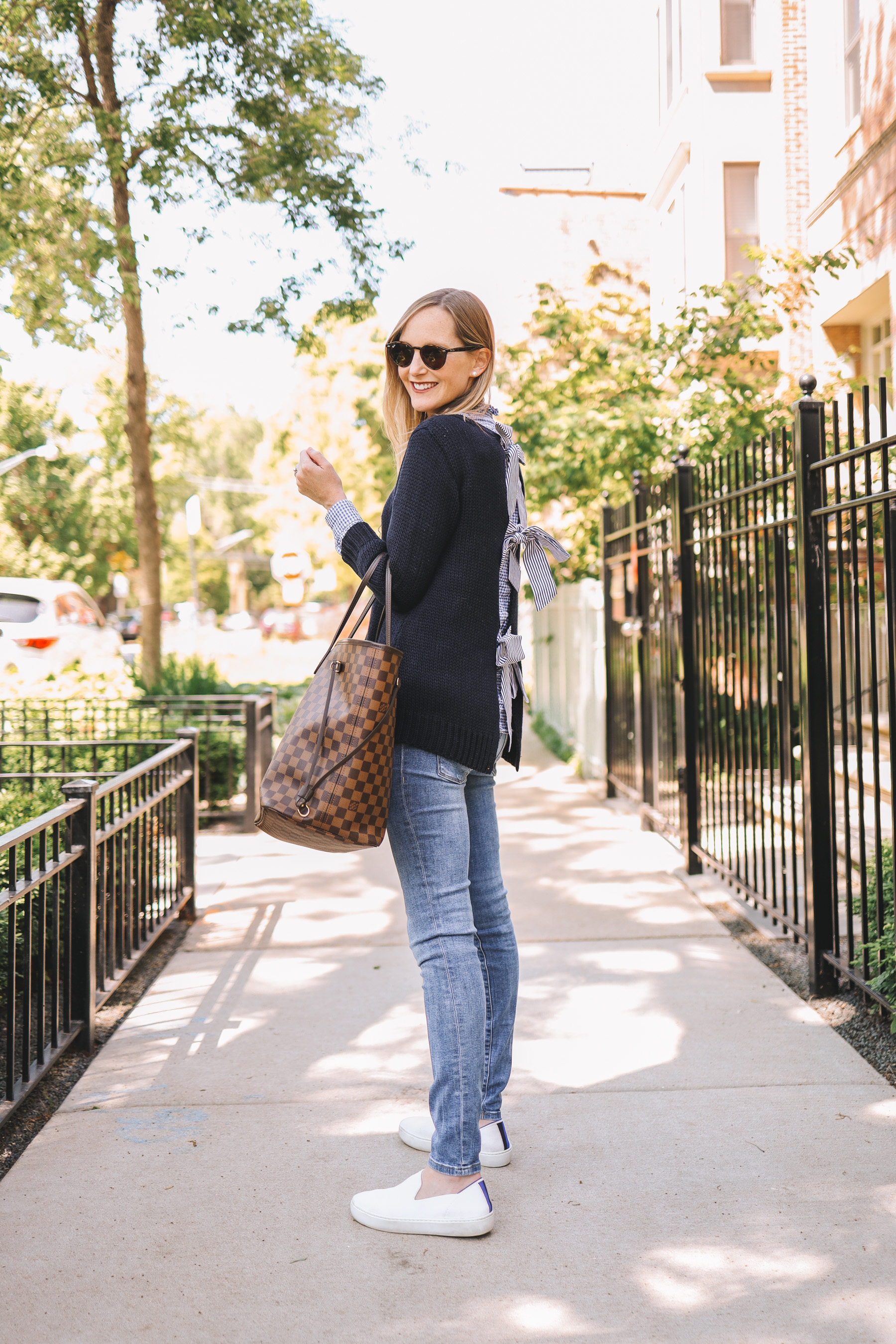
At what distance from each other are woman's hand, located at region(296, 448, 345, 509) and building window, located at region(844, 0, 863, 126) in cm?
929

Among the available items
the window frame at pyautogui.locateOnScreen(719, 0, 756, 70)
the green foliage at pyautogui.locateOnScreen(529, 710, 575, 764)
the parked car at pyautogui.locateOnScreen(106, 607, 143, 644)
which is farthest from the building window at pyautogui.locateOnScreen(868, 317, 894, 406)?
the parked car at pyautogui.locateOnScreen(106, 607, 143, 644)

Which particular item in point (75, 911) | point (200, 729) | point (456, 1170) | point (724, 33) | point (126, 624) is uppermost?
point (724, 33)

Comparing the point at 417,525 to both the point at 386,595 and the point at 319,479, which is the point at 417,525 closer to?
the point at 386,595

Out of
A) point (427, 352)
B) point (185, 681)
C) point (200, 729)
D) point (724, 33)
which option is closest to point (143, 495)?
point (185, 681)

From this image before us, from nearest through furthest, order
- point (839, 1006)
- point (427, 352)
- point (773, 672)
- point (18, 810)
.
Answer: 1. point (427, 352)
2. point (839, 1006)
3. point (18, 810)
4. point (773, 672)

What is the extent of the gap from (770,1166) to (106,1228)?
5.32 feet

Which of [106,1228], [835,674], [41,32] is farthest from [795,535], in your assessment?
[41,32]

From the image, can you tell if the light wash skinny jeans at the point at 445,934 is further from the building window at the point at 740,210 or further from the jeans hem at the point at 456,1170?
the building window at the point at 740,210

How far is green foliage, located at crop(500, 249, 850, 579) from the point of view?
9203 mm

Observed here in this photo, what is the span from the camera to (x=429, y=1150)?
3113mm

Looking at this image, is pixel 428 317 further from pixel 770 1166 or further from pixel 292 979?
pixel 292 979

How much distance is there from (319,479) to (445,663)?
50 cm

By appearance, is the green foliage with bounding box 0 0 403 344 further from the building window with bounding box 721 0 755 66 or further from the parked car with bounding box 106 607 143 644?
the parked car with bounding box 106 607 143 644

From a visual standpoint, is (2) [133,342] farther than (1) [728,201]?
No
